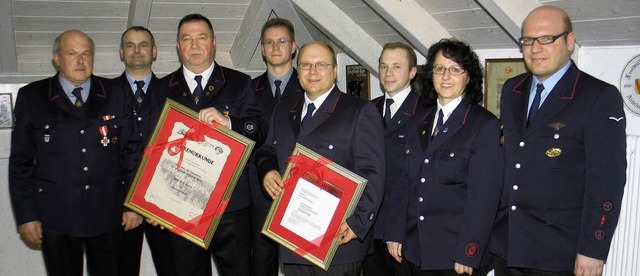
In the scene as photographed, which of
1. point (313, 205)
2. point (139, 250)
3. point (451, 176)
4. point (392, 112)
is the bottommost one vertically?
point (139, 250)

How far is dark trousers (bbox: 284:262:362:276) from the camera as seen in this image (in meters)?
2.21

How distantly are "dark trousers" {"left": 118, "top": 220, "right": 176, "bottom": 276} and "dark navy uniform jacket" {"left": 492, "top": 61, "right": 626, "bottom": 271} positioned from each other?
185 centimetres

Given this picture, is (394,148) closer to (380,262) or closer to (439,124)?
(439,124)

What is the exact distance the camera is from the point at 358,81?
431cm

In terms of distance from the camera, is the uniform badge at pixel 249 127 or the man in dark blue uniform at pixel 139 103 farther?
the man in dark blue uniform at pixel 139 103

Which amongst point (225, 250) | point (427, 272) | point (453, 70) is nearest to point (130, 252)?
point (225, 250)

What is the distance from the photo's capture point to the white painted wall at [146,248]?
264cm

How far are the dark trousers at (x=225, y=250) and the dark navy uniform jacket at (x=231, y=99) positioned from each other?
0.25ft

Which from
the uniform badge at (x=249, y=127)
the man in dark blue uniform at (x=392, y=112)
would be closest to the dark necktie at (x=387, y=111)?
the man in dark blue uniform at (x=392, y=112)

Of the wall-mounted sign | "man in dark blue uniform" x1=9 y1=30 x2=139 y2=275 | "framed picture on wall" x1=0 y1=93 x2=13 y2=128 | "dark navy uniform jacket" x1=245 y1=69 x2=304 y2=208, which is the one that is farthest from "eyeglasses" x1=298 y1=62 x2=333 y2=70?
"framed picture on wall" x1=0 y1=93 x2=13 y2=128

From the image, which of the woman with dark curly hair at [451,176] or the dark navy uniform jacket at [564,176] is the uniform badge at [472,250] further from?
the dark navy uniform jacket at [564,176]

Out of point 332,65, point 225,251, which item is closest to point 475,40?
point 332,65

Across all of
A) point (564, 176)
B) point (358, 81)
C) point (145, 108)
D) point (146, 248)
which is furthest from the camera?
point (358, 81)

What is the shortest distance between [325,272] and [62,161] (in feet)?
4.52
